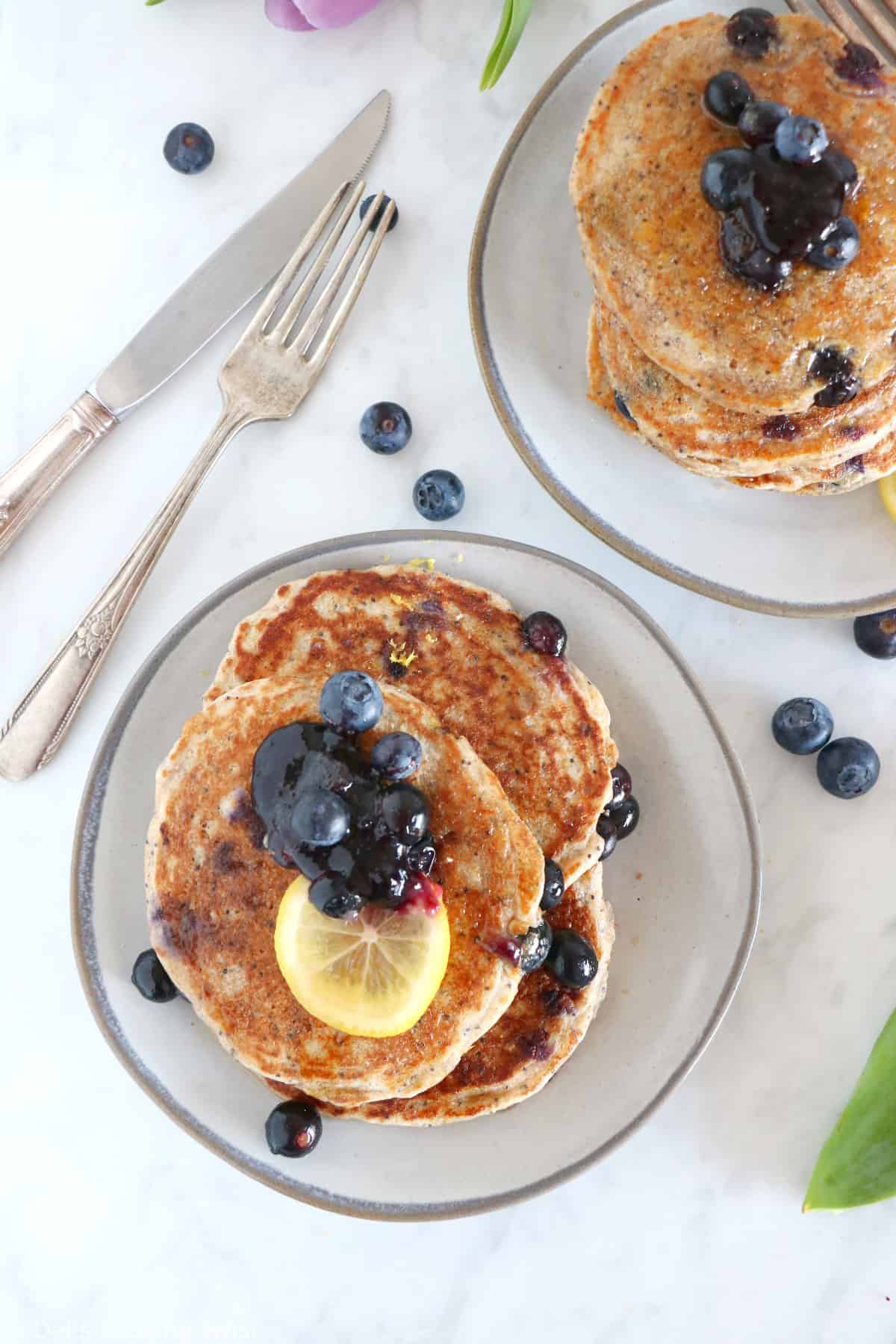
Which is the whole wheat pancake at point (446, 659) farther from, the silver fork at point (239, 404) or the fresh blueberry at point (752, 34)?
the fresh blueberry at point (752, 34)

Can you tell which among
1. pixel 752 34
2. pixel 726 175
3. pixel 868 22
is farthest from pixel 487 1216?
pixel 868 22

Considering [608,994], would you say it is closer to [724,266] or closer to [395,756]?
[395,756]

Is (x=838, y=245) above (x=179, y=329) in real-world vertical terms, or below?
above

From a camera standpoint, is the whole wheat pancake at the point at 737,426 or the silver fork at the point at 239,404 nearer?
the whole wheat pancake at the point at 737,426

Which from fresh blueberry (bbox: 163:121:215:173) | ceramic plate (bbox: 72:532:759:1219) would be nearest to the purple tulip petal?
fresh blueberry (bbox: 163:121:215:173)

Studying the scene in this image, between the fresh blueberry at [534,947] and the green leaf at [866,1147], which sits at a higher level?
the green leaf at [866,1147]

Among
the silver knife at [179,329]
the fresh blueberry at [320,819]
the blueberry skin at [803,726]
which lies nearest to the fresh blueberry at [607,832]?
the blueberry skin at [803,726]

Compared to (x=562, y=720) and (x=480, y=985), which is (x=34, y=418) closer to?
(x=562, y=720)
